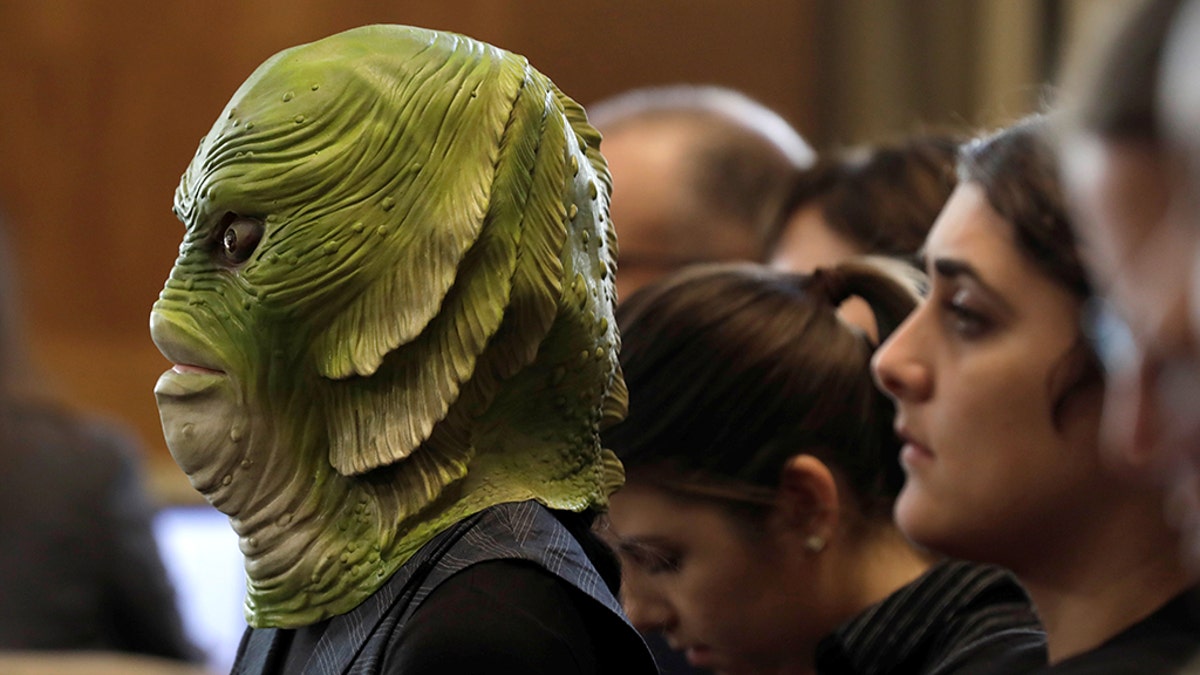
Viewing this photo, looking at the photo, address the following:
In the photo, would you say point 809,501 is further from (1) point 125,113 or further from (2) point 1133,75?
(1) point 125,113

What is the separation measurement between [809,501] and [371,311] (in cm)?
64

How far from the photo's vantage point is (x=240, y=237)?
89cm

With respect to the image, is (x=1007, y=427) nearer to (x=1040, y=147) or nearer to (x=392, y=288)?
(x=1040, y=147)

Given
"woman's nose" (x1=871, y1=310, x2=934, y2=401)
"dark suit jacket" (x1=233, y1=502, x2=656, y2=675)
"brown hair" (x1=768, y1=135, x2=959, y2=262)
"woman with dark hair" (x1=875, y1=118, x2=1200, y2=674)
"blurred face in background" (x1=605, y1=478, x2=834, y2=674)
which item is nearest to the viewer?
"dark suit jacket" (x1=233, y1=502, x2=656, y2=675)

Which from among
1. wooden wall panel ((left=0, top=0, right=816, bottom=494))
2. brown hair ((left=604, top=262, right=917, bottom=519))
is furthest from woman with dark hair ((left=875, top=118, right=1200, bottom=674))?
wooden wall panel ((left=0, top=0, right=816, bottom=494))

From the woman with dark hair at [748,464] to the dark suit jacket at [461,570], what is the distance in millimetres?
478

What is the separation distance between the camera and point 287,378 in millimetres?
898

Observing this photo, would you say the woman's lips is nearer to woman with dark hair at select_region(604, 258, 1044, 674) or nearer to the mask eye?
woman with dark hair at select_region(604, 258, 1044, 674)

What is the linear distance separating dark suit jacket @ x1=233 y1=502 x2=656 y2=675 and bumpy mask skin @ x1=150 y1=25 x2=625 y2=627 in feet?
0.04

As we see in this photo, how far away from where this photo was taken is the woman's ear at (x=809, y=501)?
1.40m

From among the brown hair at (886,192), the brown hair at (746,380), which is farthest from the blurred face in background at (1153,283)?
the brown hair at (886,192)

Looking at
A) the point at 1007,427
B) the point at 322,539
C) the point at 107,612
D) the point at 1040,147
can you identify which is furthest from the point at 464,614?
the point at 107,612

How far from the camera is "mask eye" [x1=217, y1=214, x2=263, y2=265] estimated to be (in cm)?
89

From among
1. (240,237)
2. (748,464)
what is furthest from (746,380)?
(240,237)
